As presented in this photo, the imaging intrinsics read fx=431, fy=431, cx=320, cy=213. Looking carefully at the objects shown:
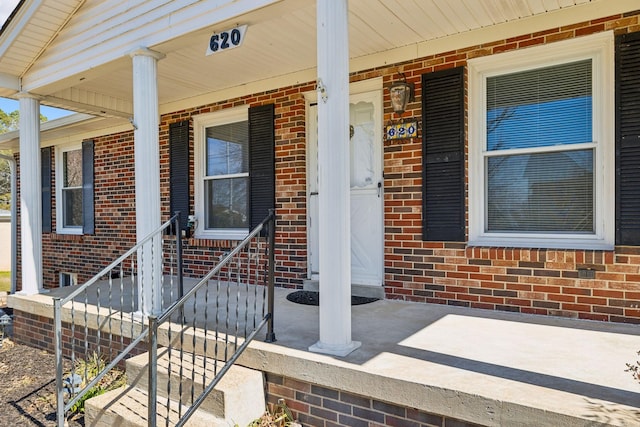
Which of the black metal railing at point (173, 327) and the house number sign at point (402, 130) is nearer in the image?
the black metal railing at point (173, 327)

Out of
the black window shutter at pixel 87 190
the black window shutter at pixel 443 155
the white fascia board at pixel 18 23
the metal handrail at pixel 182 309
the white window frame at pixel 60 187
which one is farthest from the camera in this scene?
the white window frame at pixel 60 187

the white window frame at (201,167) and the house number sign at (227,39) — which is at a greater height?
the house number sign at (227,39)

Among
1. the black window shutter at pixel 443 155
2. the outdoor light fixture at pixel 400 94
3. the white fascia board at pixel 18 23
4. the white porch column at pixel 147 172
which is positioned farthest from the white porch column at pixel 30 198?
the black window shutter at pixel 443 155

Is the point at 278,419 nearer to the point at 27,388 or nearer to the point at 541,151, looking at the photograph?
the point at 27,388

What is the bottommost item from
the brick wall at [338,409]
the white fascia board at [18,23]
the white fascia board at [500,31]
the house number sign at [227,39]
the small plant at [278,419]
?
the small plant at [278,419]

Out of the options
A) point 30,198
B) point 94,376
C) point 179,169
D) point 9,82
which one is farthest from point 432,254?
point 9,82

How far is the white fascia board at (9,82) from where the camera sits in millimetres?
4719

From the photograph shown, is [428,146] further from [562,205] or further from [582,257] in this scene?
[582,257]

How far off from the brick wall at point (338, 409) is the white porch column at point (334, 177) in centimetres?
25

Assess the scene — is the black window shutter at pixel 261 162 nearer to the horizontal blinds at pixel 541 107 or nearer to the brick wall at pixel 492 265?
the brick wall at pixel 492 265

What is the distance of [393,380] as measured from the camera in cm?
218

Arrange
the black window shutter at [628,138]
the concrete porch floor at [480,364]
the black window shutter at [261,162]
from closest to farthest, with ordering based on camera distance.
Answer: the concrete porch floor at [480,364]
the black window shutter at [628,138]
the black window shutter at [261,162]

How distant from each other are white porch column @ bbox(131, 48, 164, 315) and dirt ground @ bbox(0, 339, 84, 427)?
0.99 metres

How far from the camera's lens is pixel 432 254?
12.7 ft
